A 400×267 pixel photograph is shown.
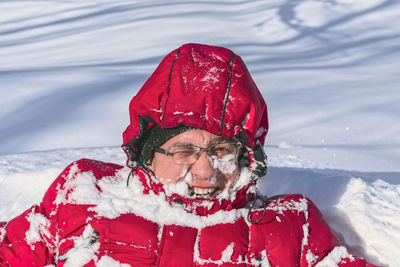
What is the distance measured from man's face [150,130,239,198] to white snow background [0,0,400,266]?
0.50 m

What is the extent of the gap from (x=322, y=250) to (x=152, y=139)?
639mm

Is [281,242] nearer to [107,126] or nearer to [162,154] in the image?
[162,154]

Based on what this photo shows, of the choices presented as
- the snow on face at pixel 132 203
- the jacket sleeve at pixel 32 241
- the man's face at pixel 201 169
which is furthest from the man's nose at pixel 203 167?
the jacket sleeve at pixel 32 241

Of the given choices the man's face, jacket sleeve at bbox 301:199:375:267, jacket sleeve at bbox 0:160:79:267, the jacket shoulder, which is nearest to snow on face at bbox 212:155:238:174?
the man's face

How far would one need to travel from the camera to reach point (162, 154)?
1854mm

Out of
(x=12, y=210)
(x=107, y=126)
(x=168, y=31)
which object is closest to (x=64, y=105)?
(x=107, y=126)

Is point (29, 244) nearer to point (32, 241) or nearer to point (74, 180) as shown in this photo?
point (32, 241)

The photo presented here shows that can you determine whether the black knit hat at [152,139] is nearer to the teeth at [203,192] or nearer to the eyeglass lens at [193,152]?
the eyeglass lens at [193,152]

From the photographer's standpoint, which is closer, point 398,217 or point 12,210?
point 398,217

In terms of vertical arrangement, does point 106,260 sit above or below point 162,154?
below

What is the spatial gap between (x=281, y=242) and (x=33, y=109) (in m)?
2.76

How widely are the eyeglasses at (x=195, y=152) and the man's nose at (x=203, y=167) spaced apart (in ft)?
0.03

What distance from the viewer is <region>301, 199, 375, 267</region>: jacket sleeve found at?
1814mm

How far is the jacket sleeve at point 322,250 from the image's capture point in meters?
1.81
